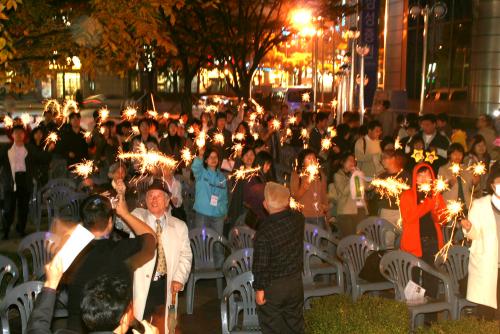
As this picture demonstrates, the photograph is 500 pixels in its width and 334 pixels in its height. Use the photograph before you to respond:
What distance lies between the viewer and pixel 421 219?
841 cm

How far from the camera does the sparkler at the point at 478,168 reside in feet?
37.0

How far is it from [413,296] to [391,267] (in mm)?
423

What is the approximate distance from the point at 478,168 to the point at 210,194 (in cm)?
398

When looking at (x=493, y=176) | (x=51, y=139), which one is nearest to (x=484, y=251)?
(x=493, y=176)

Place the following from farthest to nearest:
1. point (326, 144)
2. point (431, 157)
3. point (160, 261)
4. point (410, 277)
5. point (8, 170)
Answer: point (326, 144), point (8, 170), point (431, 157), point (410, 277), point (160, 261)

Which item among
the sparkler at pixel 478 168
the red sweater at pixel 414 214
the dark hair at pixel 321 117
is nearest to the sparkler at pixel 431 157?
the sparkler at pixel 478 168

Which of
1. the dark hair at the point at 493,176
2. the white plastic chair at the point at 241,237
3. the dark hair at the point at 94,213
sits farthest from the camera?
the white plastic chair at the point at 241,237

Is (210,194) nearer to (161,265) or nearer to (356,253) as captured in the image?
(356,253)

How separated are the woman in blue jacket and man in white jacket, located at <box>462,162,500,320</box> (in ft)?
12.1

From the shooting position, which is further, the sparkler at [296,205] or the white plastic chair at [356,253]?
the sparkler at [296,205]

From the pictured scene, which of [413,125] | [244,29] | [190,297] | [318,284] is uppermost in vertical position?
[244,29]

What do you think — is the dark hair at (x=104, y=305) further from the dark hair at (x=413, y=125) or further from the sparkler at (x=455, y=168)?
the dark hair at (x=413, y=125)

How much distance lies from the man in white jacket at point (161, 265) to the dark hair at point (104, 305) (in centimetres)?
220

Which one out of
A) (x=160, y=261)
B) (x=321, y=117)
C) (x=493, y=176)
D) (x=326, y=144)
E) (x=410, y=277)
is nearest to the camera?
(x=160, y=261)
